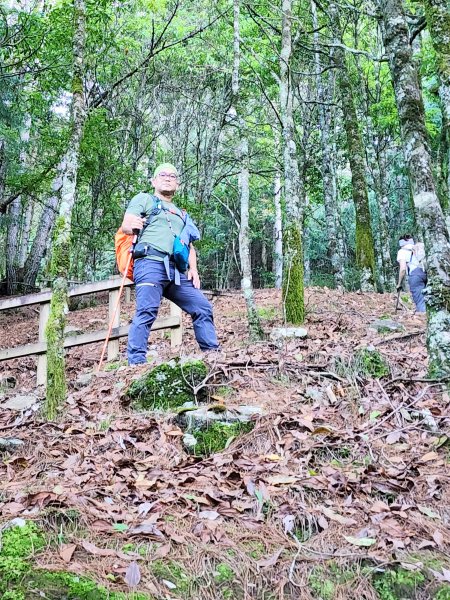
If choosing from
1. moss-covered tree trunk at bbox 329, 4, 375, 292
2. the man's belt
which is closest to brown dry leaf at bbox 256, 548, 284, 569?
the man's belt

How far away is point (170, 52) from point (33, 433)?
15.7 m

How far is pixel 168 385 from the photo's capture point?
448cm

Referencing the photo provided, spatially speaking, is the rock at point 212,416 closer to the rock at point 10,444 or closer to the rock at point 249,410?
the rock at point 249,410

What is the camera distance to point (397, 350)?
5578 mm

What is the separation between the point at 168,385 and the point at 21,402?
1833 mm

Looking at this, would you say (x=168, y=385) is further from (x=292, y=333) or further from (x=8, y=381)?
(x=8, y=381)

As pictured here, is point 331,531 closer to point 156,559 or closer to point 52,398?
point 156,559

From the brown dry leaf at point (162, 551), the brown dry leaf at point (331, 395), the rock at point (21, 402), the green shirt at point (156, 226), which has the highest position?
the green shirt at point (156, 226)

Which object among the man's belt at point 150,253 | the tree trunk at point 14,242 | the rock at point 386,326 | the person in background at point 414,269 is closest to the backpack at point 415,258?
the person in background at point 414,269

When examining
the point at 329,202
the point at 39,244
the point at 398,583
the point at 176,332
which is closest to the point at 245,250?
the point at 176,332

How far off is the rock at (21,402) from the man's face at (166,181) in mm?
2639

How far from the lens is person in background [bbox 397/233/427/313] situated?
9.28m

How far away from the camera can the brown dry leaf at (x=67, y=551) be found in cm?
236

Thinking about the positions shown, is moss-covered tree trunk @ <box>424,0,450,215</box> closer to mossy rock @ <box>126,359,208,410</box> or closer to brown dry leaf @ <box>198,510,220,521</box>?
mossy rock @ <box>126,359,208,410</box>
